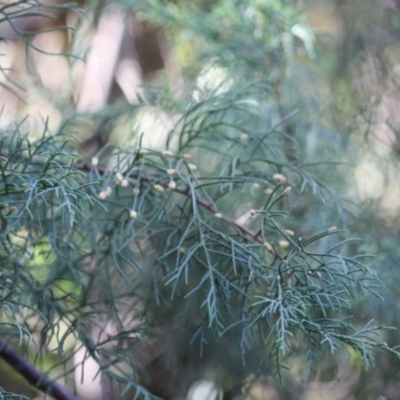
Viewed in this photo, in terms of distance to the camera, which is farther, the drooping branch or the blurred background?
the blurred background

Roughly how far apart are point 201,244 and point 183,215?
0.07 metres

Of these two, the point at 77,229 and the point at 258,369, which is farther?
the point at 258,369

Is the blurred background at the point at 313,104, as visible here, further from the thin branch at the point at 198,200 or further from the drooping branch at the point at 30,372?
the drooping branch at the point at 30,372

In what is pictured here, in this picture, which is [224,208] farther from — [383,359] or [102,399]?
[102,399]

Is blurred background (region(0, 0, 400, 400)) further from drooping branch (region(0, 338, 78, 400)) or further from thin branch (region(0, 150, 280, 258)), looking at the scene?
drooping branch (region(0, 338, 78, 400))

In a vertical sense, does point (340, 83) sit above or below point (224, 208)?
above

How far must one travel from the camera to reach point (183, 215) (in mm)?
660

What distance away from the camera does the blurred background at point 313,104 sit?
830 mm

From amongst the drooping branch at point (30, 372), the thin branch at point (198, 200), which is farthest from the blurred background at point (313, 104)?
the drooping branch at point (30, 372)

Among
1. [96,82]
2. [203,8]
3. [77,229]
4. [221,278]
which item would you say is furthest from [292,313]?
[96,82]

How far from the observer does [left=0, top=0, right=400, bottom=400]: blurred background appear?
83 cm

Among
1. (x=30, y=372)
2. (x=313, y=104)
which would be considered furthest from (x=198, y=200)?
(x=313, y=104)

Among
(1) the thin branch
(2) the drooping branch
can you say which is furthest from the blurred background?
(2) the drooping branch

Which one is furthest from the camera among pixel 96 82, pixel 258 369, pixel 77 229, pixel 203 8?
pixel 96 82
